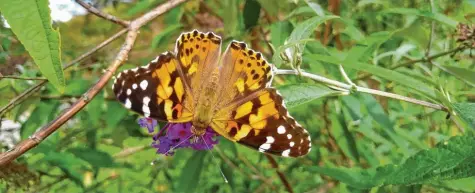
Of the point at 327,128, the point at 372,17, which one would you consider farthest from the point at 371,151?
the point at 372,17

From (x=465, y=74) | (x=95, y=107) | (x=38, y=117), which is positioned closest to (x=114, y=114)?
(x=95, y=107)

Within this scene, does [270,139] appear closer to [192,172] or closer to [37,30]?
[37,30]

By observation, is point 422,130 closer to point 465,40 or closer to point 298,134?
point 465,40

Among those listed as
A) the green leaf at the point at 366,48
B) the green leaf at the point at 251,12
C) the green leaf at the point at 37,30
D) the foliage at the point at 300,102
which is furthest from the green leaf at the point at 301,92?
the green leaf at the point at 251,12

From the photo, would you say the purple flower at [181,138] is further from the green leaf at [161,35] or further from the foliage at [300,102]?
the green leaf at [161,35]

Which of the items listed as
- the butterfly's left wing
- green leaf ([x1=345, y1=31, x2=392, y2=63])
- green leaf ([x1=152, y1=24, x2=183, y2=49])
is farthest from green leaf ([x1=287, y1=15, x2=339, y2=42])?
green leaf ([x1=152, y1=24, x2=183, y2=49])
